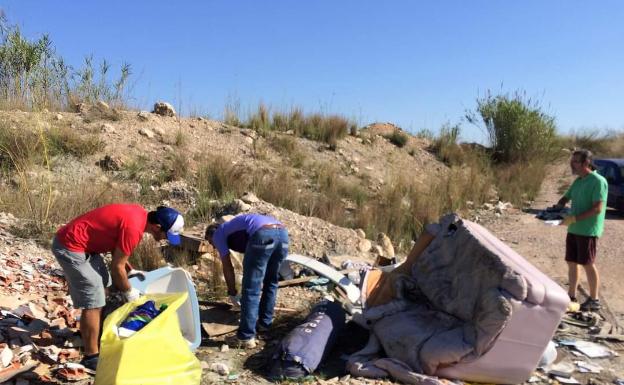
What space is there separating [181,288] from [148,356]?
1.50 m

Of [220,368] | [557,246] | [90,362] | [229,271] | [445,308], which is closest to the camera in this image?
[90,362]

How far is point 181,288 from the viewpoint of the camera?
4652 mm

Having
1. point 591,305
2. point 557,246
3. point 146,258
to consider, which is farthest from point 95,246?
point 557,246

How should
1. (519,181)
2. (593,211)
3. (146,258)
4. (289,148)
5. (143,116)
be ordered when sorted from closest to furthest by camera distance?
(593,211) → (146,258) → (143,116) → (289,148) → (519,181)

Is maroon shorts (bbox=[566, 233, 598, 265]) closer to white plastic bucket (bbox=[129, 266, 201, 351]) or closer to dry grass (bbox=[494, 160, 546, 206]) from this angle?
white plastic bucket (bbox=[129, 266, 201, 351])

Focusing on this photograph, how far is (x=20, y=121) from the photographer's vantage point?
932cm

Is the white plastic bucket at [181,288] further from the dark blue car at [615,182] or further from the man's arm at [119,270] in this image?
the dark blue car at [615,182]

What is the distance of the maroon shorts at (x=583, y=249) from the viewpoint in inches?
216

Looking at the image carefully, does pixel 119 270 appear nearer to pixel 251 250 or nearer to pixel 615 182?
pixel 251 250

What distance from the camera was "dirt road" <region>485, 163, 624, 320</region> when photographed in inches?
268

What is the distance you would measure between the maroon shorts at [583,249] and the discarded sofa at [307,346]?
271 cm

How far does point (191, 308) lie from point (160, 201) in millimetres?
4766

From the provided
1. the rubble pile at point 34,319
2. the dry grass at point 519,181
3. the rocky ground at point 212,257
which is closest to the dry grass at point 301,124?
the rocky ground at point 212,257

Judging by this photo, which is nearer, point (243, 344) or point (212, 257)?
point (243, 344)
